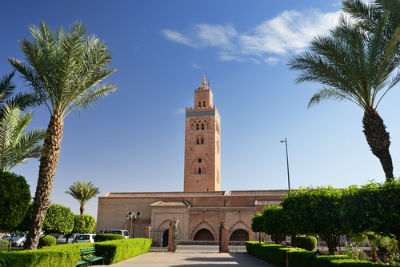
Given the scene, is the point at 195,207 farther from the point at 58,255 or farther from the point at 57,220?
the point at 58,255

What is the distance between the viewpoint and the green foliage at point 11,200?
10.5 m

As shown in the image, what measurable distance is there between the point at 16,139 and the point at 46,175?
4.02 m

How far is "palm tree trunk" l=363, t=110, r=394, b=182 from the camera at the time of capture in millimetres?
11820

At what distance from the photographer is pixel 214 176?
4484 centimetres

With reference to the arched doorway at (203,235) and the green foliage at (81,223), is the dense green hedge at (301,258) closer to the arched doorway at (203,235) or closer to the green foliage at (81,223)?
the arched doorway at (203,235)

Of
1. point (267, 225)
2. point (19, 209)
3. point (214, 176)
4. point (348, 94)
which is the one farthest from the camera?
point (214, 176)

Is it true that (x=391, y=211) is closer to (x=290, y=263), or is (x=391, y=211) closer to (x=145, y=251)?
(x=290, y=263)

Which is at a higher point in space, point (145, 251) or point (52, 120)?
point (52, 120)

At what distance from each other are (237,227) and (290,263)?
20633mm

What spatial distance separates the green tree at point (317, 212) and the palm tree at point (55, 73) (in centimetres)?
982

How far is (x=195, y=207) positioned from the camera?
33719 mm

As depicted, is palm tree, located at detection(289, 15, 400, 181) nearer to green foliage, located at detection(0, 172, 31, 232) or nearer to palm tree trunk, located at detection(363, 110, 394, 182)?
palm tree trunk, located at detection(363, 110, 394, 182)

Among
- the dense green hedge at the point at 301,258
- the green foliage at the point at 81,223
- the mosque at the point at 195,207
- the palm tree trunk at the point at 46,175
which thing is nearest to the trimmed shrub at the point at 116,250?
the palm tree trunk at the point at 46,175

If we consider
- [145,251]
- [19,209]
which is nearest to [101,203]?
[145,251]
